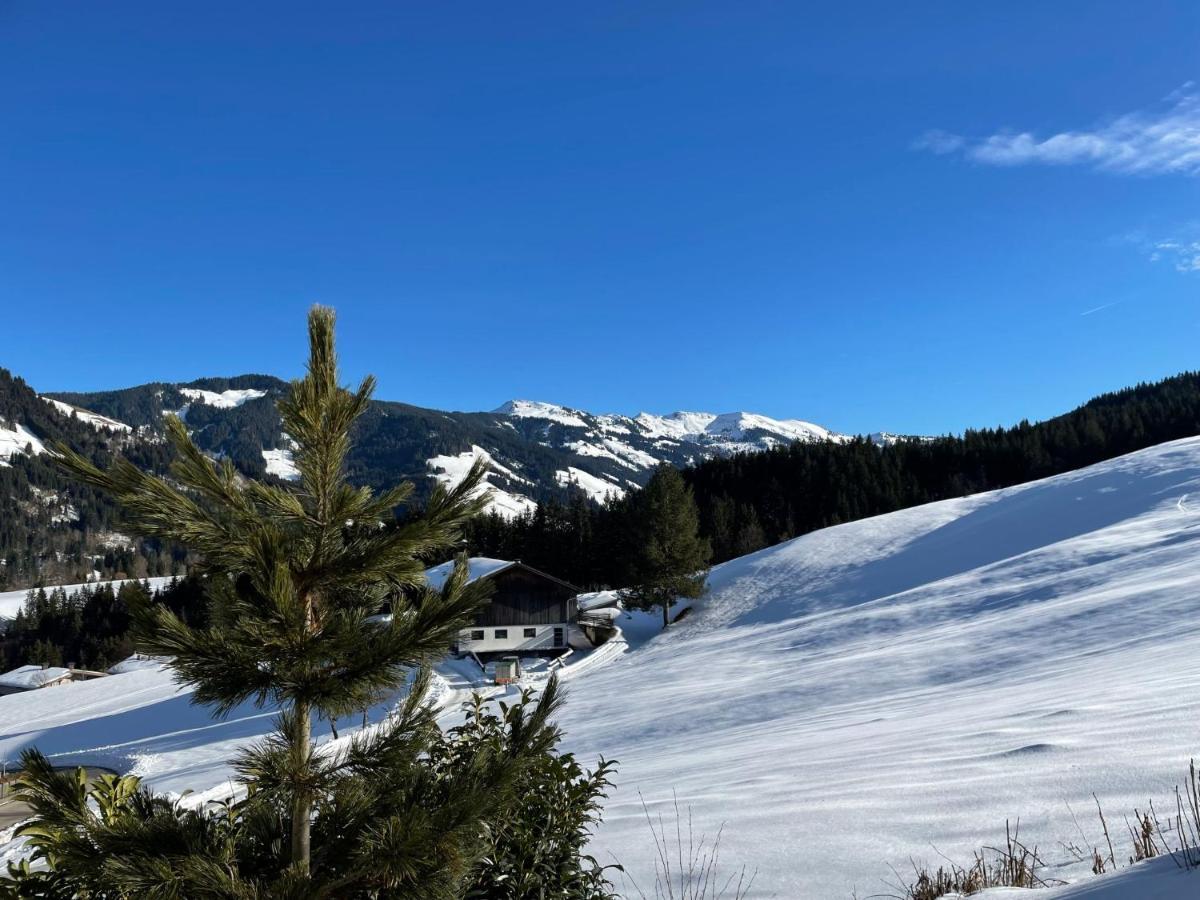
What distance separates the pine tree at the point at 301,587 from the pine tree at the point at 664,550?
140 feet

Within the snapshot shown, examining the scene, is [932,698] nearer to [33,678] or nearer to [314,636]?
[314,636]

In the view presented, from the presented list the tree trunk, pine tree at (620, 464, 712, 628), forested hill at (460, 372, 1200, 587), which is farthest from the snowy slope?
forested hill at (460, 372, 1200, 587)

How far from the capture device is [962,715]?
1094cm

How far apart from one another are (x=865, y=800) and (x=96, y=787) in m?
6.28

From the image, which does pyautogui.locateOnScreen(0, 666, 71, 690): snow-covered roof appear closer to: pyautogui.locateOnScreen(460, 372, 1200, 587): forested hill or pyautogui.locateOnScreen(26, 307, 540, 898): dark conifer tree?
pyautogui.locateOnScreen(460, 372, 1200, 587): forested hill

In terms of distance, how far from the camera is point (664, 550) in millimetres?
46406

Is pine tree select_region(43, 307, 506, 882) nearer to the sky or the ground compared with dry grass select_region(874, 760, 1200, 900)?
nearer to the sky

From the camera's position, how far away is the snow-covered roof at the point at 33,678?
5941 cm

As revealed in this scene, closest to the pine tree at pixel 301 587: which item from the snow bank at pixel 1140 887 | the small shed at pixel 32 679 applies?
the snow bank at pixel 1140 887

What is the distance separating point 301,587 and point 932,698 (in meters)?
14.0

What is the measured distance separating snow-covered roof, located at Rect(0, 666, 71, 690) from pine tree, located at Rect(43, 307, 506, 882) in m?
73.3

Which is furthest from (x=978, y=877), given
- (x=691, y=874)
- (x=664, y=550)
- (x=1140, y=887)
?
(x=664, y=550)

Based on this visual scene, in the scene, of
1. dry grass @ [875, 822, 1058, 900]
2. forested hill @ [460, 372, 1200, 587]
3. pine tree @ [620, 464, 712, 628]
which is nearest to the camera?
Answer: dry grass @ [875, 822, 1058, 900]

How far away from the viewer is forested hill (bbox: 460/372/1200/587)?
275ft
